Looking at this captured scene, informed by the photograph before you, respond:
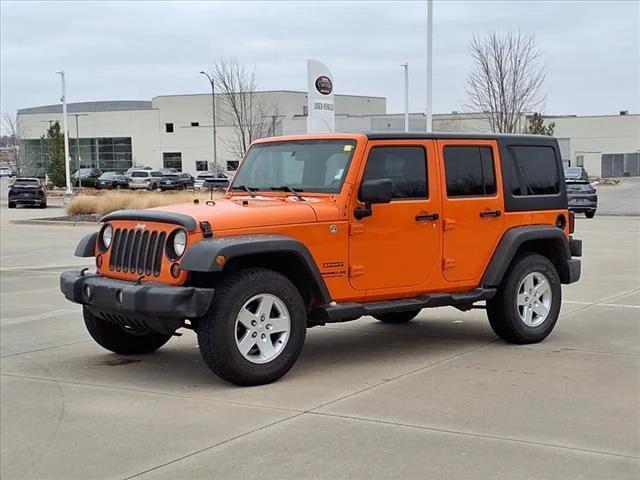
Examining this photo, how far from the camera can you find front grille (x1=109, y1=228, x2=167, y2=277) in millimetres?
6492

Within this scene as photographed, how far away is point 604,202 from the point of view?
42500mm

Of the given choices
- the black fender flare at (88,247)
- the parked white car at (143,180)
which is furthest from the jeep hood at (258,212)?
the parked white car at (143,180)

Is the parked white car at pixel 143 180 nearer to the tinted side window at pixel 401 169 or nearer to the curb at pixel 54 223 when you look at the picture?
the curb at pixel 54 223

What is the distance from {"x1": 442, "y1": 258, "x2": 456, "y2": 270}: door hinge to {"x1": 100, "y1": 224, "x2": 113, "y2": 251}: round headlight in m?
2.96

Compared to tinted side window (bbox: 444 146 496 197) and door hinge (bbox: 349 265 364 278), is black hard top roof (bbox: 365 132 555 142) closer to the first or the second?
tinted side window (bbox: 444 146 496 197)

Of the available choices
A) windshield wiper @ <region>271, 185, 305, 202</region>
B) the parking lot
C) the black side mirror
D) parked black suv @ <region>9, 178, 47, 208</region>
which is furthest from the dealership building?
the black side mirror

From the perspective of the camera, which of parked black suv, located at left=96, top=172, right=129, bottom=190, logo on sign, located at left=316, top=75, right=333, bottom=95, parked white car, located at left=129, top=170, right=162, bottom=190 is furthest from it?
parked black suv, located at left=96, top=172, right=129, bottom=190

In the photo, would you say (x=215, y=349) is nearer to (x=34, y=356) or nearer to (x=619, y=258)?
(x=34, y=356)

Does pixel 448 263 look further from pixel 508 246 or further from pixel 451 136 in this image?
pixel 451 136

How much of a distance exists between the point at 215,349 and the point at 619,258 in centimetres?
1171

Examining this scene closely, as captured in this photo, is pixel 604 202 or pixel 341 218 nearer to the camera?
pixel 341 218

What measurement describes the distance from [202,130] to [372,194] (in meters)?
89.4

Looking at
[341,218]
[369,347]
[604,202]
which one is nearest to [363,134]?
[341,218]

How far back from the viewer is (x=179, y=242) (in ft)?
20.9
